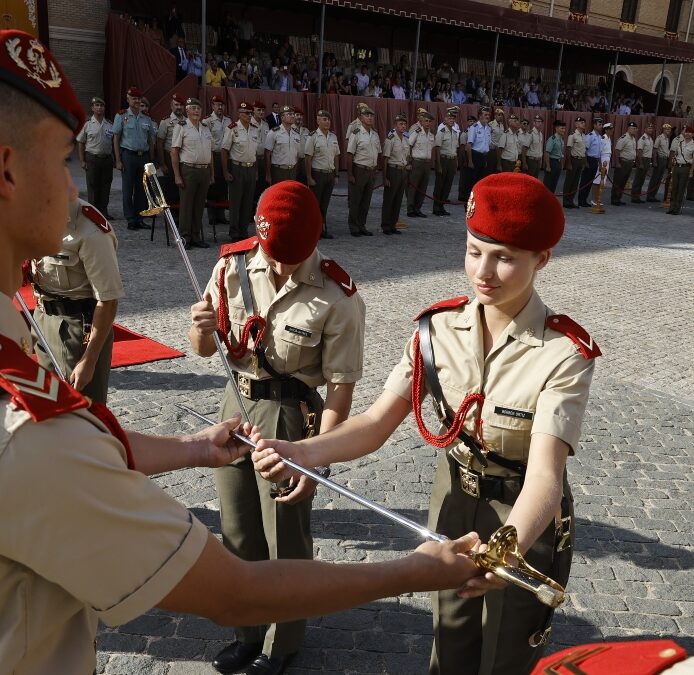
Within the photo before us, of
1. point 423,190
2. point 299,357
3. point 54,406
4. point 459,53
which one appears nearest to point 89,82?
point 423,190

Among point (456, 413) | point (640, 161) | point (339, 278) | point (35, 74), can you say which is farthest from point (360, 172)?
point (35, 74)

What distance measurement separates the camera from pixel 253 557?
3207mm

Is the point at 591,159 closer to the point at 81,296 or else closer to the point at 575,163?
the point at 575,163

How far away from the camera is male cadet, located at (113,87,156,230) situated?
42.6 feet

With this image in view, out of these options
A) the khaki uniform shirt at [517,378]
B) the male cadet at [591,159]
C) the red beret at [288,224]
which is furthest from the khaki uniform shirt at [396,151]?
the khaki uniform shirt at [517,378]

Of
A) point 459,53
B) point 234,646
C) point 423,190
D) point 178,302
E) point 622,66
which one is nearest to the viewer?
point 234,646

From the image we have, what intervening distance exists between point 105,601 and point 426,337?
60.8 inches

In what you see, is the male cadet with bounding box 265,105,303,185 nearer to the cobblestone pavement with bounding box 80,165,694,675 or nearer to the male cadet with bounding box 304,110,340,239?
the male cadet with bounding box 304,110,340,239

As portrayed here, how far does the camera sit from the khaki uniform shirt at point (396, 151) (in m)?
15.0

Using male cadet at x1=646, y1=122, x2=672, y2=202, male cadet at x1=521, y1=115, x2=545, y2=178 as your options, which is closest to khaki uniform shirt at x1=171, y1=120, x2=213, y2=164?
male cadet at x1=521, y1=115, x2=545, y2=178

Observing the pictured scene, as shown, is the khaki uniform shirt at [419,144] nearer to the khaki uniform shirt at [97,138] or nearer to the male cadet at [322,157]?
the male cadet at [322,157]

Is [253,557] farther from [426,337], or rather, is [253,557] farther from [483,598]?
[426,337]

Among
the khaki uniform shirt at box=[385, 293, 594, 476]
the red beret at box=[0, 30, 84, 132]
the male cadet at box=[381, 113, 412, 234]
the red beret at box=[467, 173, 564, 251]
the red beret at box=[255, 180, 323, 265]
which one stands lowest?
the male cadet at box=[381, 113, 412, 234]

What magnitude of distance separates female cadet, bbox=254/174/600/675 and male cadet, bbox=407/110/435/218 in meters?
13.9
